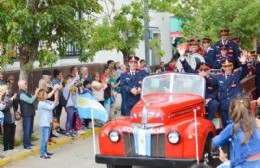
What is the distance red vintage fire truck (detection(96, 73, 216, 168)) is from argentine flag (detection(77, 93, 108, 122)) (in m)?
2.06

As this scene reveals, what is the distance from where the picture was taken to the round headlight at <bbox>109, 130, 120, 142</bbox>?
9875 millimetres

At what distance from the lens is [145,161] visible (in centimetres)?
953

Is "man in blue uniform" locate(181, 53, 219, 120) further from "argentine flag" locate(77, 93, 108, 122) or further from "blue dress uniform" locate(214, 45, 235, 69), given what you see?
"argentine flag" locate(77, 93, 108, 122)

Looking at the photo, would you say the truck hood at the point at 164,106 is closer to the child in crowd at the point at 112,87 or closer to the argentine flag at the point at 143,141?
the argentine flag at the point at 143,141

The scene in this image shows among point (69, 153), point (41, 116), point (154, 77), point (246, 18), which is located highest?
point (246, 18)

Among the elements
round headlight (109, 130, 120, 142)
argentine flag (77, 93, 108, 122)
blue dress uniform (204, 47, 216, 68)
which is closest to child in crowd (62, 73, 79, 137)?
argentine flag (77, 93, 108, 122)

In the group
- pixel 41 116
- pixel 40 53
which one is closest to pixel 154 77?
pixel 41 116

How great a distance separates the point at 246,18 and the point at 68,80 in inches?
503

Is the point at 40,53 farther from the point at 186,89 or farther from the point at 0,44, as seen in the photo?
the point at 186,89

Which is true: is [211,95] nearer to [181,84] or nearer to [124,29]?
[181,84]

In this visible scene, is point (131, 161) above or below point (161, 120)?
below

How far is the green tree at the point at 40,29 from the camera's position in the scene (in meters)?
12.5

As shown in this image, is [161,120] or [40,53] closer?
[161,120]

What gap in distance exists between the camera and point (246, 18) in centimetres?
2492
